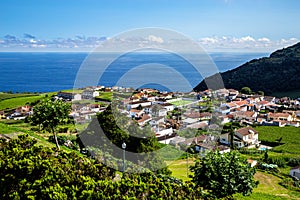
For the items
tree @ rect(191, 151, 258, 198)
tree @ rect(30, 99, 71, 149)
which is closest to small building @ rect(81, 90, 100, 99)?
tree @ rect(30, 99, 71, 149)

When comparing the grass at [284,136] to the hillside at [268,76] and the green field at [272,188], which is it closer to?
the green field at [272,188]

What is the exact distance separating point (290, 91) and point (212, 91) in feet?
50.3

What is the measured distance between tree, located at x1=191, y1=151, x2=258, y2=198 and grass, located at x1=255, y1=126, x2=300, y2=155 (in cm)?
Answer: 1746

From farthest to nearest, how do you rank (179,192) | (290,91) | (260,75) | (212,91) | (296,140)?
(260,75) < (290,91) < (212,91) < (296,140) < (179,192)

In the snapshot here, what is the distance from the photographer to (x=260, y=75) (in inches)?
2362

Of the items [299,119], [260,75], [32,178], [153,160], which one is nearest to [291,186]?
[153,160]

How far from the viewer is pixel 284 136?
2736 centimetres

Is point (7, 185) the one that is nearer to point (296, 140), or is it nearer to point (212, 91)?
point (296, 140)

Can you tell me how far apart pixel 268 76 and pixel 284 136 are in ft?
110

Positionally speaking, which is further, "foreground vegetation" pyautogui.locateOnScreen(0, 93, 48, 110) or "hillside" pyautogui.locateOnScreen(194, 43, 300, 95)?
"hillside" pyautogui.locateOnScreen(194, 43, 300, 95)

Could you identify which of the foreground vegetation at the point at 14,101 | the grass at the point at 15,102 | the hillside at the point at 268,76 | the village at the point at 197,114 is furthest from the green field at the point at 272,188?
the hillside at the point at 268,76

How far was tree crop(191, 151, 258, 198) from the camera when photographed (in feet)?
23.7

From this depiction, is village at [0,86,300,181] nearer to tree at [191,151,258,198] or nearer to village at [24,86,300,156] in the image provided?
village at [24,86,300,156]

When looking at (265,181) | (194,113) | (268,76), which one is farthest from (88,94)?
Result: (268,76)
